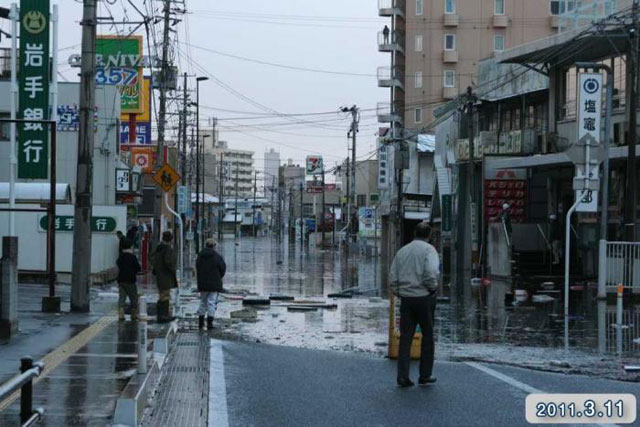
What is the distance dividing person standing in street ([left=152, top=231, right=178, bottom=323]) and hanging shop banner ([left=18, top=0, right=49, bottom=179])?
14.7ft

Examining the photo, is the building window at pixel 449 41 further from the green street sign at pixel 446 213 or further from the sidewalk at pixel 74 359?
the sidewalk at pixel 74 359

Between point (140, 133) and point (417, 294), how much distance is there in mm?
46405

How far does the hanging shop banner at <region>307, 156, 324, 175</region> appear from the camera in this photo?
10800 centimetres

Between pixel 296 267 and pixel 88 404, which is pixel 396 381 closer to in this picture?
pixel 88 404

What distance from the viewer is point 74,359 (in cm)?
1262

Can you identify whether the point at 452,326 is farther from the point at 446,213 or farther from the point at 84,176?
the point at 446,213

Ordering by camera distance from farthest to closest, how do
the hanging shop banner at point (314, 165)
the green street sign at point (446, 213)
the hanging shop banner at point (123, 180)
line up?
the hanging shop banner at point (314, 165)
the green street sign at point (446, 213)
the hanging shop banner at point (123, 180)

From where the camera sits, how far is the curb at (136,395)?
836 centimetres

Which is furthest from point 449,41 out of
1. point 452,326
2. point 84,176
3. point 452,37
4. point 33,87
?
point 452,326

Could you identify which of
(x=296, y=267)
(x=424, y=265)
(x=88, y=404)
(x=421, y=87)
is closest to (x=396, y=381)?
(x=424, y=265)

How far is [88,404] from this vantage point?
9344mm

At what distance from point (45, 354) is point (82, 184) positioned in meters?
7.56

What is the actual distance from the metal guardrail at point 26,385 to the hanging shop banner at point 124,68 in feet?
125

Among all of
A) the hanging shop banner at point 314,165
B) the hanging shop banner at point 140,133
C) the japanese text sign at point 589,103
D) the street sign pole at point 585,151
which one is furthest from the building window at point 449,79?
the japanese text sign at point 589,103
